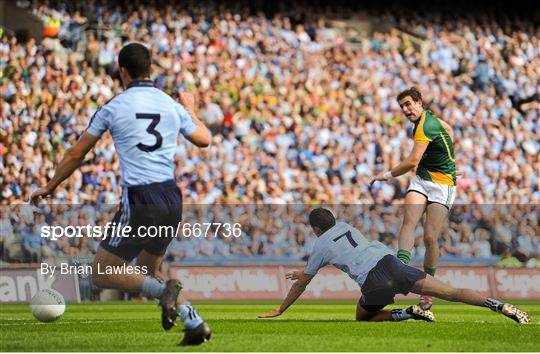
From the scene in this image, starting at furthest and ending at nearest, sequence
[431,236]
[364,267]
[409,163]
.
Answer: [431,236] < [409,163] < [364,267]

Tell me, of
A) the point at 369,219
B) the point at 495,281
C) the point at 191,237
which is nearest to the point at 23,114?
the point at 191,237

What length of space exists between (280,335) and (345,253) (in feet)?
5.80

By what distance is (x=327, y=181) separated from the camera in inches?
971

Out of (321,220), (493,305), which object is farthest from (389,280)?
(493,305)

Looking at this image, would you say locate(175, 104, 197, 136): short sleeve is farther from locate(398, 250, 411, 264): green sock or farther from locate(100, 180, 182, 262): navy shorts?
locate(398, 250, 411, 264): green sock

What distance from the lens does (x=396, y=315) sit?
1221 cm

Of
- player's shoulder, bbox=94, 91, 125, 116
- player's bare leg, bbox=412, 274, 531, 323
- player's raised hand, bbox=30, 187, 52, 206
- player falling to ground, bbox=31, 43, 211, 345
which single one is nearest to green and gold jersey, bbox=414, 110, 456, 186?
player's bare leg, bbox=412, 274, 531, 323

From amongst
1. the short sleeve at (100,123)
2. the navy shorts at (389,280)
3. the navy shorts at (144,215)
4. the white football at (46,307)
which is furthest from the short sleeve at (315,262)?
the short sleeve at (100,123)

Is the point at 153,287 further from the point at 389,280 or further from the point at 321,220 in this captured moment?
the point at 389,280

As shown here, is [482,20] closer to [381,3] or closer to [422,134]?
[381,3]

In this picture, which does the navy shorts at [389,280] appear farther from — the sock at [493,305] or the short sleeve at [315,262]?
the sock at [493,305]

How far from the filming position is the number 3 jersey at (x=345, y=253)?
11945mm

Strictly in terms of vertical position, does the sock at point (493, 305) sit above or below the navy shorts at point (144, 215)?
below

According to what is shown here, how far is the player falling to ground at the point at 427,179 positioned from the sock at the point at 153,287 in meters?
4.48
